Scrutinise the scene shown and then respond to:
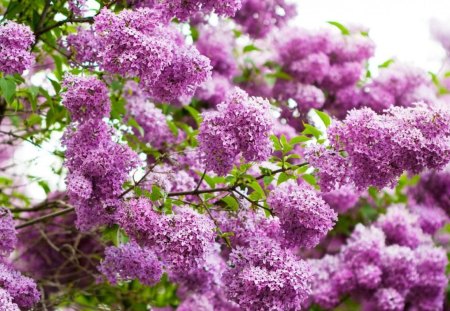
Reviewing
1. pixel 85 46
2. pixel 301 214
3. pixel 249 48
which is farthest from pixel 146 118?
pixel 301 214

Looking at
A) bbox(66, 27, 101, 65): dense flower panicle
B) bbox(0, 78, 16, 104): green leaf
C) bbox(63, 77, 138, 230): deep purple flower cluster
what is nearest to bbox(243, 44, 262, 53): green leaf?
bbox(66, 27, 101, 65): dense flower panicle

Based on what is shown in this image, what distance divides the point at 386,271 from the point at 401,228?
1.21ft

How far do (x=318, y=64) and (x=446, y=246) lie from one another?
151 centimetres

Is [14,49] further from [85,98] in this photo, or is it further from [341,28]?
[341,28]

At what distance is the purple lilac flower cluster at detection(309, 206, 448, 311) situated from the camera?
3.91 metres

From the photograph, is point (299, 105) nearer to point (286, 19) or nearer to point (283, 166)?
point (286, 19)

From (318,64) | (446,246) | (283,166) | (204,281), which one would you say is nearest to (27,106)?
(204,281)

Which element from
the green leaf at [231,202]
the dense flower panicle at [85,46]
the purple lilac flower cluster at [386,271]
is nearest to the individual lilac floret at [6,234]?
the dense flower panicle at [85,46]

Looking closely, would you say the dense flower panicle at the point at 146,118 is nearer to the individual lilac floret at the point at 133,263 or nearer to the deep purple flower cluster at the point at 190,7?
the individual lilac floret at the point at 133,263

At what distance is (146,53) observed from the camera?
2.23 meters

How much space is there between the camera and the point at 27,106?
3.34 metres

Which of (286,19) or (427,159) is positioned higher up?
(427,159)

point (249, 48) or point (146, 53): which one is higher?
point (146, 53)

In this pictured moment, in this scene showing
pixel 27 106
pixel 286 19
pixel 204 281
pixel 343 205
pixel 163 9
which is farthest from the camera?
pixel 286 19
